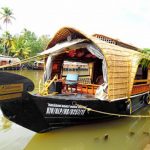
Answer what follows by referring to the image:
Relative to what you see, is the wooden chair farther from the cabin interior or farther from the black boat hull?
the black boat hull

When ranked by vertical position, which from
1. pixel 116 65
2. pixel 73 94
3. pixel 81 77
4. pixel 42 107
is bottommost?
pixel 42 107

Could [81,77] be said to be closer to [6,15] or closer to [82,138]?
[82,138]

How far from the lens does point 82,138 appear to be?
23.7 ft

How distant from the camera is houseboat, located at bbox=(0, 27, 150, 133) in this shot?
615 cm

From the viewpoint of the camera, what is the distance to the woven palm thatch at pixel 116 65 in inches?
291

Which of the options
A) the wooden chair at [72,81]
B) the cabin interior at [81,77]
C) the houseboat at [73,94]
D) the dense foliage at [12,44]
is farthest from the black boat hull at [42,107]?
the dense foliage at [12,44]

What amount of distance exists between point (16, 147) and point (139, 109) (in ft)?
19.7

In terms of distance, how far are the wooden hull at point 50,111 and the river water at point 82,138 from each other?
264 mm

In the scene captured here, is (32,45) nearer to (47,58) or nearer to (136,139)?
(47,58)

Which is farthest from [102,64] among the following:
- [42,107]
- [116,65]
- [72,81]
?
[42,107]

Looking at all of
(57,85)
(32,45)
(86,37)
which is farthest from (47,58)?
(32,45)

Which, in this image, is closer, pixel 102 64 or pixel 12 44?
pixel 102 64

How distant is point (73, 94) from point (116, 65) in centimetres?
165

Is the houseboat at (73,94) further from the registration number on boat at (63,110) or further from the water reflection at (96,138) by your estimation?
the water reflection at (96,138)
